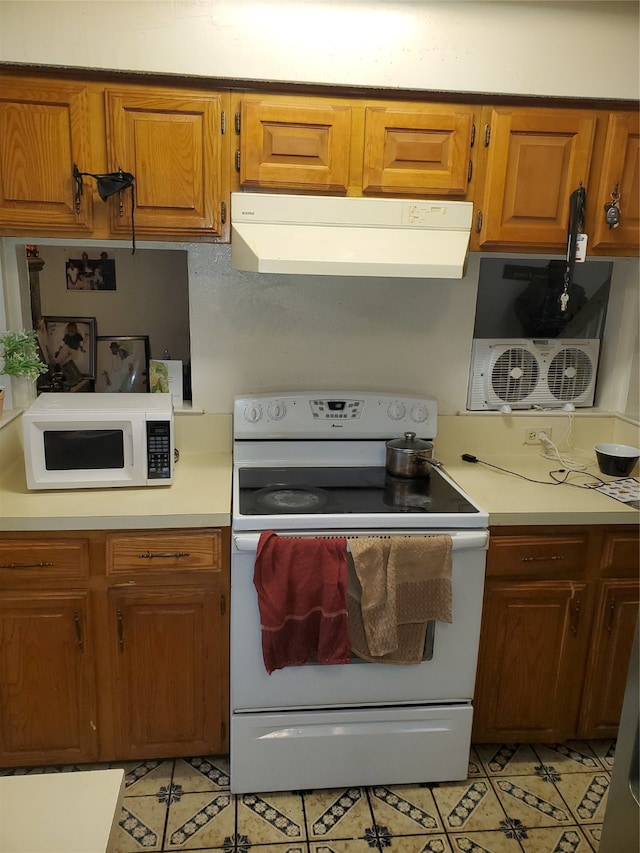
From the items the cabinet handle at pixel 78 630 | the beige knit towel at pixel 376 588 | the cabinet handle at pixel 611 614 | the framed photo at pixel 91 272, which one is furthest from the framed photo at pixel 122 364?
the cabinet handle at pixel 611 614

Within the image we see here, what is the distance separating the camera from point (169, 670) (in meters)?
1.98

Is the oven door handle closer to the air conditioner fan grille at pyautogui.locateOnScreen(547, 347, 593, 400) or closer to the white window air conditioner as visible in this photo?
the white window air conditioner

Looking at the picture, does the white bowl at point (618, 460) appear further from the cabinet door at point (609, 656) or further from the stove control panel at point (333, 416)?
the stove control panel at point (333, 416)

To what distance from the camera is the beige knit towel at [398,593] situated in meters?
1.83

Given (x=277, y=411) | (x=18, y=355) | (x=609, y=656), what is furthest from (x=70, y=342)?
(x=609, y=656)

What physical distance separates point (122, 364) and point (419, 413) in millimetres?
1199

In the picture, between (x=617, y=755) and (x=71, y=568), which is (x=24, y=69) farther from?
(x=617, y=755)

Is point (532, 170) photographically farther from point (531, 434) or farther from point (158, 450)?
point (158, 450)

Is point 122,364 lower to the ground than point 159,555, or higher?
higher

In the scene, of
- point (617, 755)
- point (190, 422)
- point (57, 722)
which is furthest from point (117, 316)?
point (617, 755)

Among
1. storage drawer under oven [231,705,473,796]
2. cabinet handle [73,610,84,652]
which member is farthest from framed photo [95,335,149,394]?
storage drawer under oven [231,705,473,796]

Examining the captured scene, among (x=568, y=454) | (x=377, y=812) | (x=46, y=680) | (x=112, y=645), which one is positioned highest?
(x=568, y=454)

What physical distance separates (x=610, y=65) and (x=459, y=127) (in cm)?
55

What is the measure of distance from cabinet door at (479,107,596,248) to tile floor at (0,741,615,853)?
1827mm
